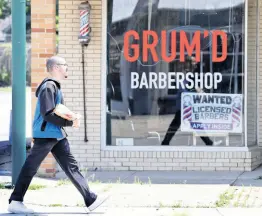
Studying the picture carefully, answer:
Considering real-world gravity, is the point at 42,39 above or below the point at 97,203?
above

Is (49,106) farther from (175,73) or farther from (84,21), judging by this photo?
(175,73)

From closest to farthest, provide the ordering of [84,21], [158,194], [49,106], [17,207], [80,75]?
[49,106], [17,207], [158,194], [84,21], [80,75]

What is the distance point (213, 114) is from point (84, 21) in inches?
96.1

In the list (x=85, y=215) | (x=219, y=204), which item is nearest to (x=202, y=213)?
(x=219, y=204)

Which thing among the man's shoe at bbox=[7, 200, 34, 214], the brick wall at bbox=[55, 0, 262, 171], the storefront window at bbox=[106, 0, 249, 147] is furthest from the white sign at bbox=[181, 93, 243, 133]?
the man's shoe at bbox=[7, 200, 34, 214]

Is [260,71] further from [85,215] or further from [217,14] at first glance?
[85,215]

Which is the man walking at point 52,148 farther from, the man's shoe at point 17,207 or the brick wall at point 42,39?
the brick wall at point 42,39

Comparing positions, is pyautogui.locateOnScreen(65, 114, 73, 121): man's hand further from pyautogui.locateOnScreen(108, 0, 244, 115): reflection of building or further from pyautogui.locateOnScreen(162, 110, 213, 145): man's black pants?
pyautogui.locateOnScreen(162, 110, 213, 145): man's black pants

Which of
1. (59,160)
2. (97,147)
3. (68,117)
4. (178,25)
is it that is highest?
(178,25)

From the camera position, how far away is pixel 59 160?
24.7ft

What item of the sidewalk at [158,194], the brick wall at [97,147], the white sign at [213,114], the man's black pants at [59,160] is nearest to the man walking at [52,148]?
the man's black pants at [59,160]

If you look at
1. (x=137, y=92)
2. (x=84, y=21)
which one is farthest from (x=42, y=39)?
(x=137, y=92)

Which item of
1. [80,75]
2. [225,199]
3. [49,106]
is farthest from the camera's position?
[80,75]

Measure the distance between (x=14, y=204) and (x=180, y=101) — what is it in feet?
12.4
